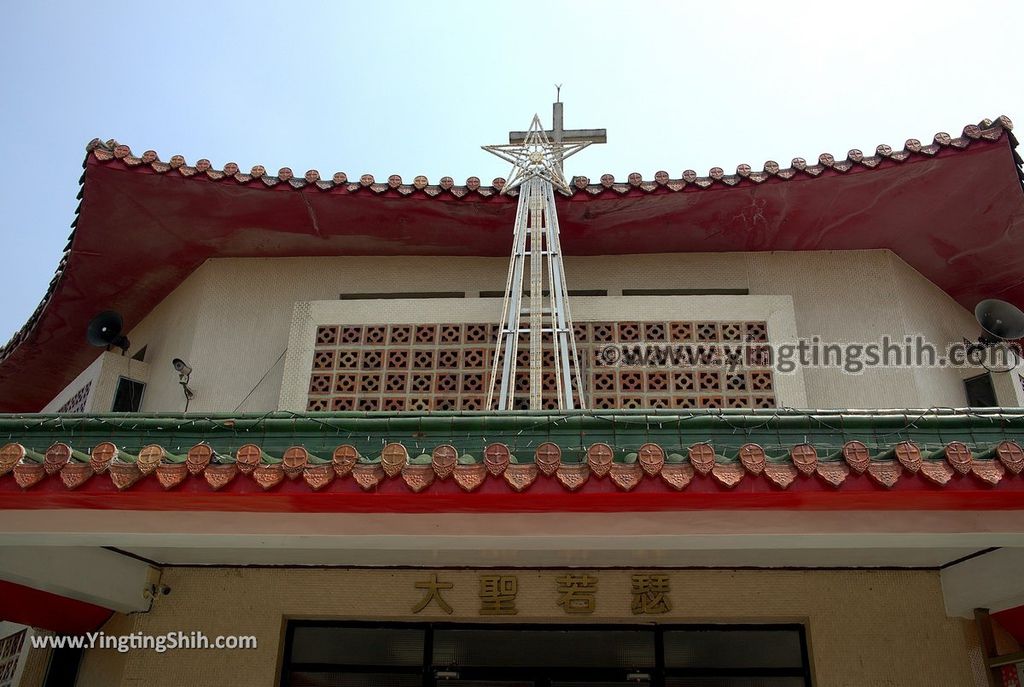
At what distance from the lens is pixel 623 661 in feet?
18.5

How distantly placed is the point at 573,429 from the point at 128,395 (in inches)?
221

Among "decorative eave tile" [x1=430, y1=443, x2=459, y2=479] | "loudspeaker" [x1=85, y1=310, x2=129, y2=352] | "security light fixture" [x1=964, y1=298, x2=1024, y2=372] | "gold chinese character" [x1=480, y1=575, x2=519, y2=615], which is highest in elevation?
"loudspeaker" [x1=85, y1=310, x2=129, y2=352]

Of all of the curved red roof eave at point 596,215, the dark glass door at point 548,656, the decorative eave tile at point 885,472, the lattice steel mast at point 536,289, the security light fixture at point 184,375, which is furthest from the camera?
the security light fixture at point 184,375

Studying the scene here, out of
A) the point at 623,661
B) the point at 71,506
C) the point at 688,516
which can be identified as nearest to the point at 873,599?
the point at 623,661

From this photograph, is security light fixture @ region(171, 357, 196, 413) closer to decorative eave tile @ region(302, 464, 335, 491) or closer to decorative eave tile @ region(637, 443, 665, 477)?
decorative eave tile @ region(302, 464, 335, 491)

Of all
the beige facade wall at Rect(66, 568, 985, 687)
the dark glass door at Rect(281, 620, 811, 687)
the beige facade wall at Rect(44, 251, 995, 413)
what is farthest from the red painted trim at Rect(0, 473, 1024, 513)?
the beige facade wall at Rect(44, 251, 995, 413)

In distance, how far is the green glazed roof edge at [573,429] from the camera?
448 cm

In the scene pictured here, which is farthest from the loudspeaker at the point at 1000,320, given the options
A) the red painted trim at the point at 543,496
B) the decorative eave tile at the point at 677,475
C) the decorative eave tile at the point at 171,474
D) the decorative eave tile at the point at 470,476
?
the decorative eave tile at the point at 171,474

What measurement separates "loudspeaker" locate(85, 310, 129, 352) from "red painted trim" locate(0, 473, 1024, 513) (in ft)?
16.3

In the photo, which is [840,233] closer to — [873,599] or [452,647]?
[873,599]

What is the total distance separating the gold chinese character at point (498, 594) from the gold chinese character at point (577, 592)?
0.31 metres

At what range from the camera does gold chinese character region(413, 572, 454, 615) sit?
5.71 meters

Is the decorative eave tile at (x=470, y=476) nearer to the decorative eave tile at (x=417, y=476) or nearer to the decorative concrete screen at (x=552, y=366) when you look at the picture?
the decorative eave tile at (x=417, y=476)

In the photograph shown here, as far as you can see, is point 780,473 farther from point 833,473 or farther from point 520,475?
point 520,475
